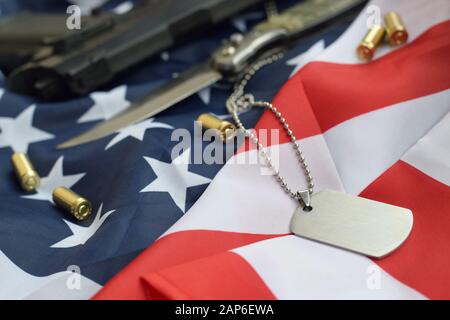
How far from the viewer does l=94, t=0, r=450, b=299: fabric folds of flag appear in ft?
1.58

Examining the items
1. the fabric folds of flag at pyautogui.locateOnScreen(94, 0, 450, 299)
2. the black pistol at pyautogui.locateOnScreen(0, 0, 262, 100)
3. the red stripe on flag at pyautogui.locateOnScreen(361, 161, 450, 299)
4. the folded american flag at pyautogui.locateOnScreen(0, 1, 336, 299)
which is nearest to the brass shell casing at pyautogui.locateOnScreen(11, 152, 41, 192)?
the folded american flag at pyautogui.locateOnScreen(0, 1, 336, 299)

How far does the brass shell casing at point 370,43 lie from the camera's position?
0.74 meters

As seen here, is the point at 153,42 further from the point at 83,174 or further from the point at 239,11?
the point at 83,174

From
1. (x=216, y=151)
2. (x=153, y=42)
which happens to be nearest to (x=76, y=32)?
(x=153, y=42)

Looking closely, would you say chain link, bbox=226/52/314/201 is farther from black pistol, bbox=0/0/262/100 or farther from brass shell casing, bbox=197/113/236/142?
black pistol, bbox=0/0/262/100

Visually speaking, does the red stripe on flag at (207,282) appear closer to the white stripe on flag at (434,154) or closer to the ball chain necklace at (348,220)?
the ball chain necklace at (348,220)

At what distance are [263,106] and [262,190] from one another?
17 centimetres

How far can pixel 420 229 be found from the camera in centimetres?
53

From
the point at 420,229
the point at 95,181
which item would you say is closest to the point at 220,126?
the point at 95,181

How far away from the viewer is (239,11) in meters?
1.01

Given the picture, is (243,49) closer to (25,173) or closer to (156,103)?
(156,103)

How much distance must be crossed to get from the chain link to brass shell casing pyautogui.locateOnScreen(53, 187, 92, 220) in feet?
0.71
